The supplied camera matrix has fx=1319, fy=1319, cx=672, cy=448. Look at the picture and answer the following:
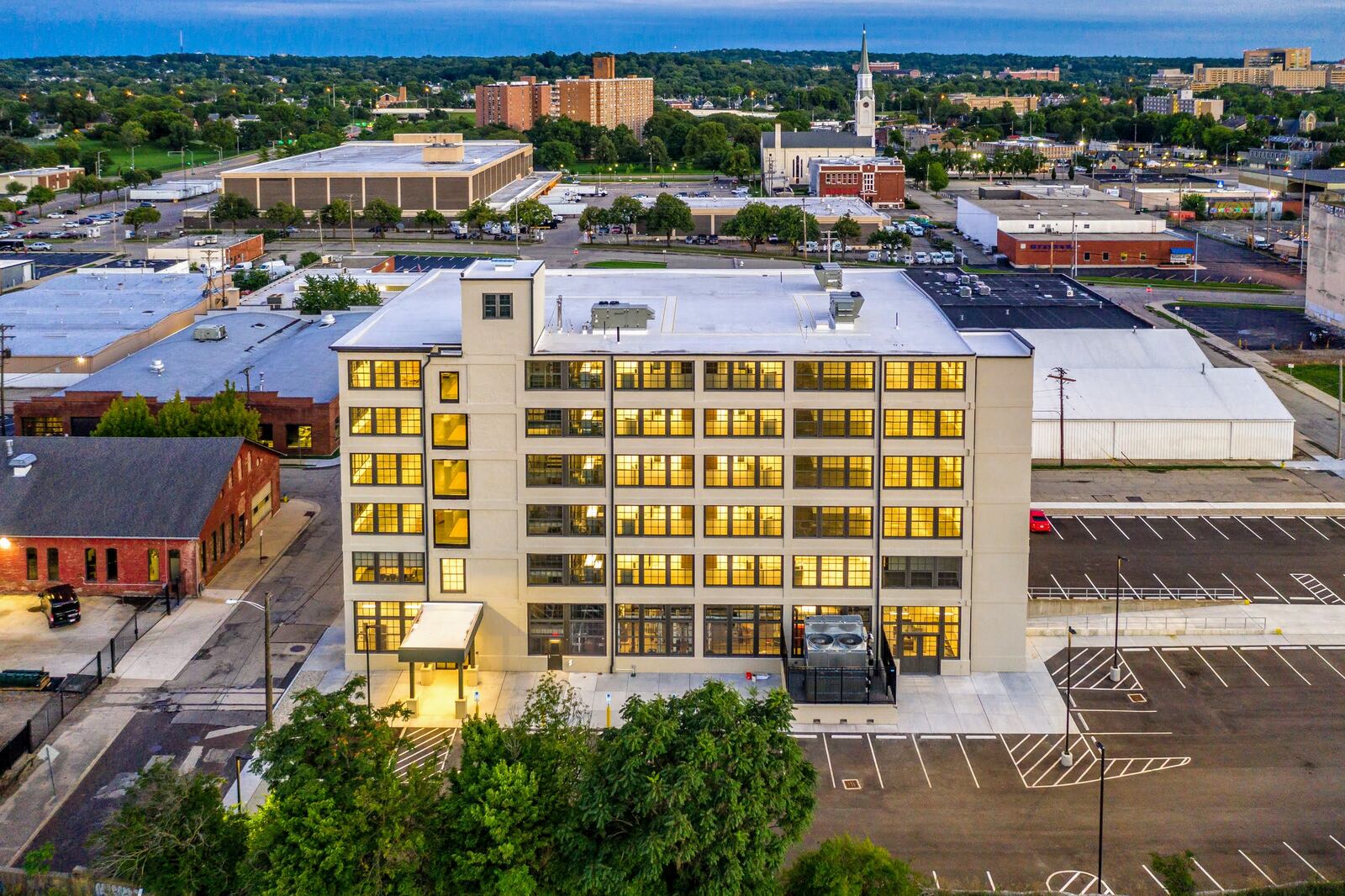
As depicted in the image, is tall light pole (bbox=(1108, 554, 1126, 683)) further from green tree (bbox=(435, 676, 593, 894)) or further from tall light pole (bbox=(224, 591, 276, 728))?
tall light pole (bbox=(224, 591, 276, 728))

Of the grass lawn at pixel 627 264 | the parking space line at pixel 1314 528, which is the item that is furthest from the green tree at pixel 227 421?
the grass lawn at pixel 627 264

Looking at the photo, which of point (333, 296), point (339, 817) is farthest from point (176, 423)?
point (333, 296)

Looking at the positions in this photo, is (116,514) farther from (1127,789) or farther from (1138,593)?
(1138,593)

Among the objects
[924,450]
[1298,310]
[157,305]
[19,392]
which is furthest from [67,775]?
[1298,310]

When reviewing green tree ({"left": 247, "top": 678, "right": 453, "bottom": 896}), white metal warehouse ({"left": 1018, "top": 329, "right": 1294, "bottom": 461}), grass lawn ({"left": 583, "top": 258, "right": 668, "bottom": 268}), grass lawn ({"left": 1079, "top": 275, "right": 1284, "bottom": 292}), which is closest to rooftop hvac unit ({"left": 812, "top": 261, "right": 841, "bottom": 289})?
white metal warehouse ({"left": 1018, "top": 329, "right": 1294, "bottom": 461})

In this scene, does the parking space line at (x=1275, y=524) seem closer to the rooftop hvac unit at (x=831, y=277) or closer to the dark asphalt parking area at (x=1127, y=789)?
the dark asphalt parking area at (x=1127, y=789)

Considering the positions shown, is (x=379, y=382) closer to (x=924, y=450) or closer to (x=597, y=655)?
(x=597, y=655)
